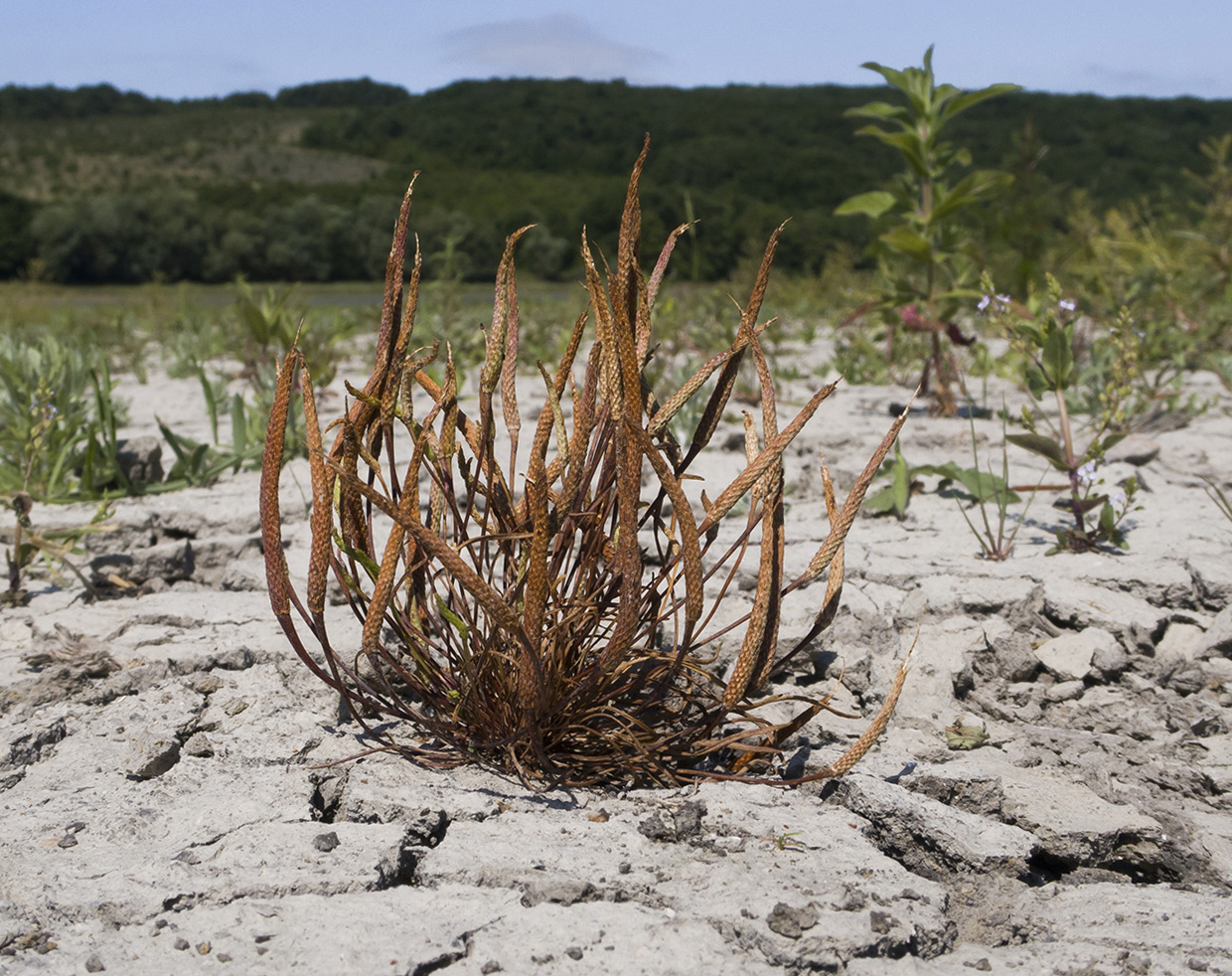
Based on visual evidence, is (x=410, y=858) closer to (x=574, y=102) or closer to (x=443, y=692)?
(x=443, y=692)

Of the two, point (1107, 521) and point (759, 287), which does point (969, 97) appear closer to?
point (1107, 521)

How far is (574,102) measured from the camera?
162 feet

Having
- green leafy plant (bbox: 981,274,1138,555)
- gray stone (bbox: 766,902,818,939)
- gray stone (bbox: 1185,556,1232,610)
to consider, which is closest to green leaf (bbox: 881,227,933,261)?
green leafy plant (bbox: 981,274,1138,555)

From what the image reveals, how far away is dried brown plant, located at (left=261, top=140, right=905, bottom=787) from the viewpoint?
120cm

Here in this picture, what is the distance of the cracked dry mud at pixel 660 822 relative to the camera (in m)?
1.00

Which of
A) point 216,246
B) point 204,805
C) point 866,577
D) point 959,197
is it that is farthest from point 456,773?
point 216,246

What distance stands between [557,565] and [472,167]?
3825cm

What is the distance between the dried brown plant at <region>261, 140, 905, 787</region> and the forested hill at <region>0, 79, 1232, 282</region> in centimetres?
448

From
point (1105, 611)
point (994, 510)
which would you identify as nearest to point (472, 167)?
point (994, 510)

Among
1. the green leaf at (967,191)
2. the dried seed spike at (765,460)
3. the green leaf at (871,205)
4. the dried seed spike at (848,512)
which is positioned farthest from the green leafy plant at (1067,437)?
the dried seed spike at (765,460)

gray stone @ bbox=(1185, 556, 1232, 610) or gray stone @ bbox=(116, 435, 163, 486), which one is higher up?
gray stone @ bbox=(116, 435, 163, 486)

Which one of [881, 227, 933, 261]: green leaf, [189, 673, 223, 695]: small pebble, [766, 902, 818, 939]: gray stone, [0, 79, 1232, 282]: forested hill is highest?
[0, 79, 1232, 282]: forested hill

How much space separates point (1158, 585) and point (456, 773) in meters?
1.53

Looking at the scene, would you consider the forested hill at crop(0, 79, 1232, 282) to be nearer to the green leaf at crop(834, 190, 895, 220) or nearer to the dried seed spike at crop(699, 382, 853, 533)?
the green leaf at crop(834, 190, 895, 220)
